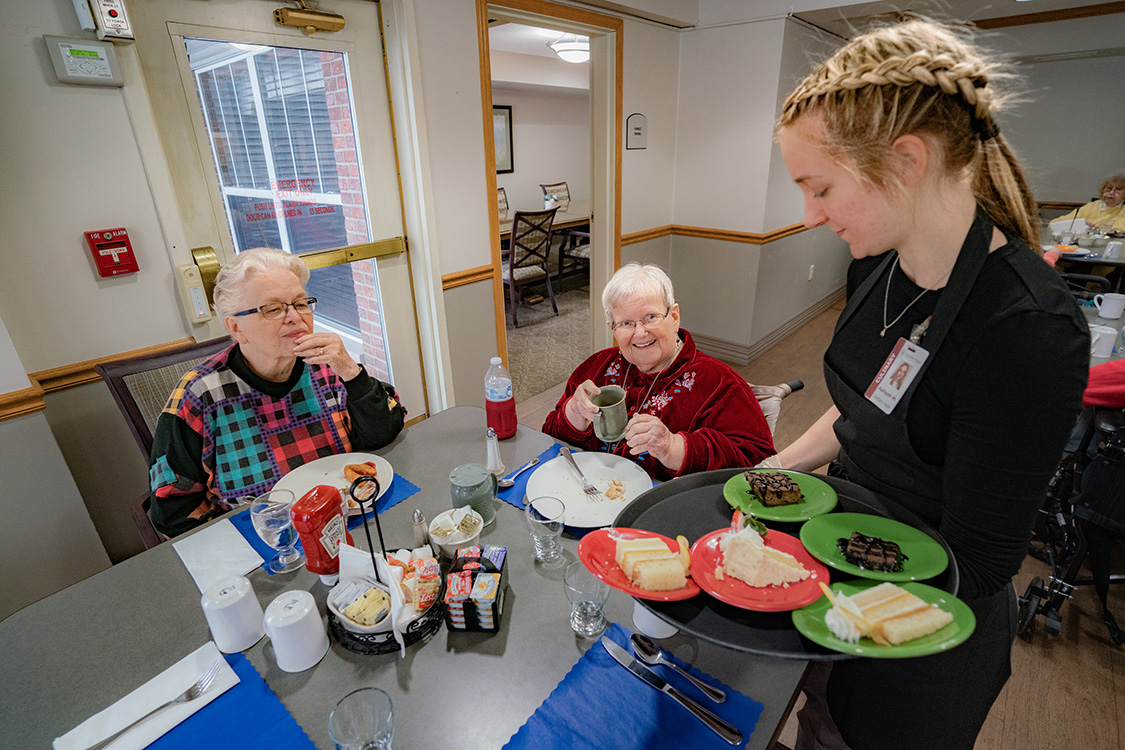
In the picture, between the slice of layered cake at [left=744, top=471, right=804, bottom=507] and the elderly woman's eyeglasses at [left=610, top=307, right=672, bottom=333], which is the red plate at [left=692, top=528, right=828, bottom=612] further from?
the elderly woman's eyeglasses at [left=610, top=307, right=672, bottom=333]

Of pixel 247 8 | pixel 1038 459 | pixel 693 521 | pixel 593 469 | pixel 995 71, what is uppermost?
pixel 247 8

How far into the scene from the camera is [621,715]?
83cm

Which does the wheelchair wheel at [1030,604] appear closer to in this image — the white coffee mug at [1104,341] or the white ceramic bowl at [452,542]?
the white coffee mug at [1104,341]

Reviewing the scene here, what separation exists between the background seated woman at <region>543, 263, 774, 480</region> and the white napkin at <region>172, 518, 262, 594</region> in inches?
34.9

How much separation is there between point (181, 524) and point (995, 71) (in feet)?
6.41

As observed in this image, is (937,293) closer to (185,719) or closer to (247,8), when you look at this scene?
(185,719)

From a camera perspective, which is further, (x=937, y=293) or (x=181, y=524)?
(x=181, y=524)

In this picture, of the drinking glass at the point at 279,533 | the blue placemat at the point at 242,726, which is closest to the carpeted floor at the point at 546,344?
the drinking glass at the point at 279,533

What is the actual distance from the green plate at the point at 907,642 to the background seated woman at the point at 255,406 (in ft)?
4.06

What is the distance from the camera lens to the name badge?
0.86 meters

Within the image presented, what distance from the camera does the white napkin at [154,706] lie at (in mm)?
819

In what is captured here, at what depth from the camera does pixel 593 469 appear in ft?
4.66

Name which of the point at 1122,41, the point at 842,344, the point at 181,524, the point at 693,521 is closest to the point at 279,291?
the point at 181,524

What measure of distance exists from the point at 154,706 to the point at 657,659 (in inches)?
32.5
